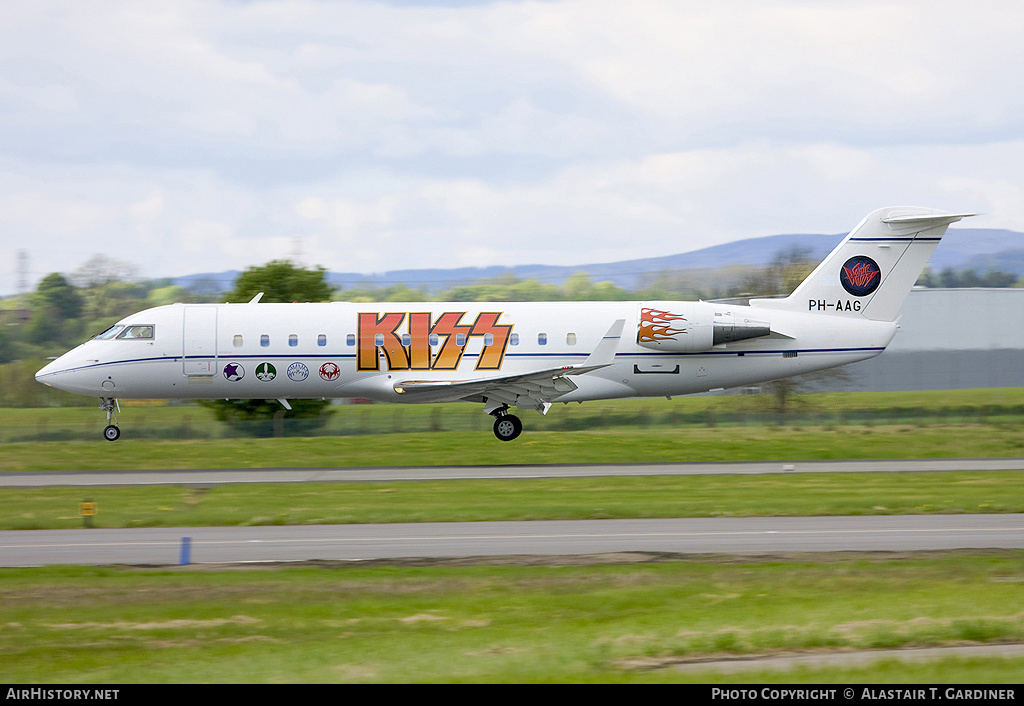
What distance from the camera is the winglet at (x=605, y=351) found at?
1090 inches

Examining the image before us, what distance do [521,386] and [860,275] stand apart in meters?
10.7

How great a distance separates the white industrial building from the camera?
6153cm

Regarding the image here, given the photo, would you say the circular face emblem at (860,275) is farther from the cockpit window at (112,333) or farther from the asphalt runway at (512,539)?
the cockpit window at (112,333)

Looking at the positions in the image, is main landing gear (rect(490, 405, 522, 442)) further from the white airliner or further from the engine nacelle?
the engine nacelle

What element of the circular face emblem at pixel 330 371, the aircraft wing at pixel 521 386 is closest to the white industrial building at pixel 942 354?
the aircraft wing at pixel 521 386

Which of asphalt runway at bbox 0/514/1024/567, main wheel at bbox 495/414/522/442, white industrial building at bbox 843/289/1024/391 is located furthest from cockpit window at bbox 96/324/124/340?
white industrial building at bbox 843/289/1024/391

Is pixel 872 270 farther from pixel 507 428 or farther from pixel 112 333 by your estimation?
pixel 112 333

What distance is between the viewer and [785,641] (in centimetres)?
1063

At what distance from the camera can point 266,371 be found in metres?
29.4

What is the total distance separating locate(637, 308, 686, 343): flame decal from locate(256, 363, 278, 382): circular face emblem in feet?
34.4

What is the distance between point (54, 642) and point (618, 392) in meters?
20.3

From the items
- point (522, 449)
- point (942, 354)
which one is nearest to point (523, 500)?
point (522, 449)

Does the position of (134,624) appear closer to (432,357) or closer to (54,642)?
(54,642)

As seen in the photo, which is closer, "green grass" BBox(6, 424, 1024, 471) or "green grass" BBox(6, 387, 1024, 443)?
"green grass" BBox(6, 424, 1024, 471)
